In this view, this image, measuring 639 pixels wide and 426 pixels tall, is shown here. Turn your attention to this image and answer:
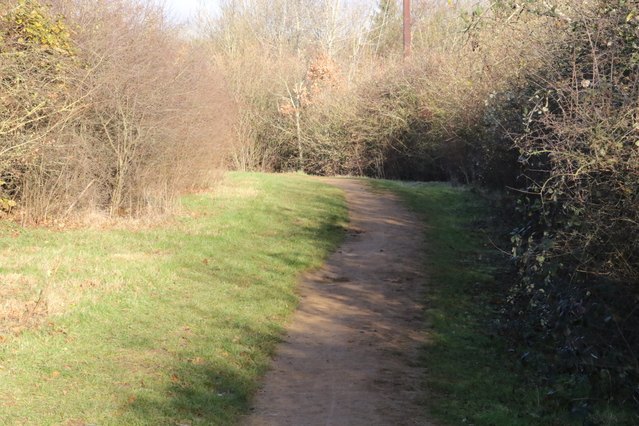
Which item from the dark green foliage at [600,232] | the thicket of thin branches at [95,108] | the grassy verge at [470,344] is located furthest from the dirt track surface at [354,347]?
the thicket of thin branches at [95,108]

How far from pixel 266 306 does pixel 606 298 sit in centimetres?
500

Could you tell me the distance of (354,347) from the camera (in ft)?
28.3

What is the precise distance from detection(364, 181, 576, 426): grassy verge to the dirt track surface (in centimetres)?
26

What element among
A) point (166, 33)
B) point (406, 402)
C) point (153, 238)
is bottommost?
point (406, 402)

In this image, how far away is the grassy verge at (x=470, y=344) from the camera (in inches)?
263

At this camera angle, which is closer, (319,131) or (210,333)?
(210,333)

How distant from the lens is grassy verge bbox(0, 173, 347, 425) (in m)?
6.44

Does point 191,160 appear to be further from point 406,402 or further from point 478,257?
point 406,402

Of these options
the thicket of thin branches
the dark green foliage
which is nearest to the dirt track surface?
the dark green foliage

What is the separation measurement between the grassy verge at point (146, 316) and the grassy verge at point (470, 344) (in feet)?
6.77

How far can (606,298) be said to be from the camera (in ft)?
21.4

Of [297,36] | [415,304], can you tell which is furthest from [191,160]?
[297,36]

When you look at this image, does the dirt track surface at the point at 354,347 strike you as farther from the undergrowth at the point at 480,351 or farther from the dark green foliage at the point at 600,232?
the dark green foliage at the point at 600,232

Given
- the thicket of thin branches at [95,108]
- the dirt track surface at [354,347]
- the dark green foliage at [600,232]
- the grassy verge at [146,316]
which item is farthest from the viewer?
the thicket of thin branches at [95,108]
